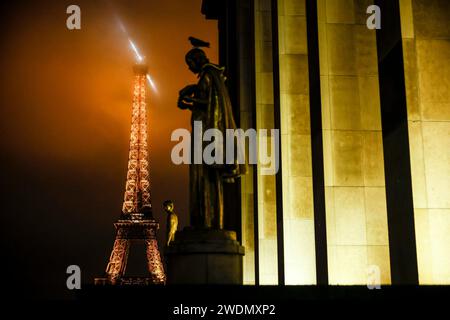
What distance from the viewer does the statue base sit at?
11.4 metres

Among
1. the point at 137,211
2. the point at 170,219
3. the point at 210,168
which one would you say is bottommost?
the point at 170,219

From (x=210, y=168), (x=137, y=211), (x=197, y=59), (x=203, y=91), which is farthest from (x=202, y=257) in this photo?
(x=137, y=211)

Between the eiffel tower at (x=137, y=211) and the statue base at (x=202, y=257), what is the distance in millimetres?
60722

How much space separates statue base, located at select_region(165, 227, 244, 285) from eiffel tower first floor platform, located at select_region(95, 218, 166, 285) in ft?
209

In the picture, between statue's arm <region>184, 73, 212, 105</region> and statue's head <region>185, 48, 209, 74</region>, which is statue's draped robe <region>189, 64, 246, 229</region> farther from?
statue's head <region>185, 48, 209, 74</region>

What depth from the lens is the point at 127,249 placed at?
77.3 metres

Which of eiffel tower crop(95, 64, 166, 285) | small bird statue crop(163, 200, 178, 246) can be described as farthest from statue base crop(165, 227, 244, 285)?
eiffel tower crop(95, 64, 166, 285)

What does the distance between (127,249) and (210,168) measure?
67.3 metres

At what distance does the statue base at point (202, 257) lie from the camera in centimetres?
1141

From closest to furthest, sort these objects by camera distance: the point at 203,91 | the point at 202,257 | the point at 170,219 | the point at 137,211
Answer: the point at 202,257
the point at 203,91
the point at 170,219
the point at 137,211

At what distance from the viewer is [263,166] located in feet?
61.7

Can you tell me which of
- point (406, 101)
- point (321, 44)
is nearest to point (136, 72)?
point (321, 44)

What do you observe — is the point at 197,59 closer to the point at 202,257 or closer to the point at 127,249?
the point at 202,257

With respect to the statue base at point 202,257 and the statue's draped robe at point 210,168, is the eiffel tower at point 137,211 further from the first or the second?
the statue base at point 202,257
